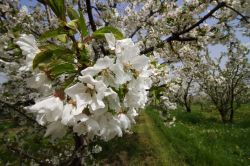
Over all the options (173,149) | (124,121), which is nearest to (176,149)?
(173,149)

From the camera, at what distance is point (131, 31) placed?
25.1ft

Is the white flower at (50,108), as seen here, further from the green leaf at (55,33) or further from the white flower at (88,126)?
the green leaf at (55,33)

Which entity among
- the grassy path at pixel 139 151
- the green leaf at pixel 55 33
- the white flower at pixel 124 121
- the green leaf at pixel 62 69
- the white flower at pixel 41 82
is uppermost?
the grassy path at pixel 139 151

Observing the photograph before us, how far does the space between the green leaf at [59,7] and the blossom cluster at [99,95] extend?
0.14m

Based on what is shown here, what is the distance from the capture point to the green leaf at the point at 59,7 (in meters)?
1.28

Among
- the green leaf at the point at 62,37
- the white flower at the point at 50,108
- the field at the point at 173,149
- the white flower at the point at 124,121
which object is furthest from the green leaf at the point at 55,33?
the field at the point at 173,149

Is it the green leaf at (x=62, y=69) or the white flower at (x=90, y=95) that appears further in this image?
the green leaf at (x=62, y=69)

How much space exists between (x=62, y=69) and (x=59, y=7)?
0.22 meters

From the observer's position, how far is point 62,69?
1.29 metres

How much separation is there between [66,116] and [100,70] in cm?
19

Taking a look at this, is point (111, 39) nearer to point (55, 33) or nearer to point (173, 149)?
point (55, 33)

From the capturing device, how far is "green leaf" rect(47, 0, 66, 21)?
4.19ft

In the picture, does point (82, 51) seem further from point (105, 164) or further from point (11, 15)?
point (105, 164)

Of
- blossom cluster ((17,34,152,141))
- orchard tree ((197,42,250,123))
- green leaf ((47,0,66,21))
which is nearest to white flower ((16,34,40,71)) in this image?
blossom cluster ((17,34,152,141))
